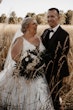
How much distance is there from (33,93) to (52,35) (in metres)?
0.87

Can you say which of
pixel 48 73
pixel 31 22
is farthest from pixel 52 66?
pixel 31 22

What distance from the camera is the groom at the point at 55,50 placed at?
153 inches

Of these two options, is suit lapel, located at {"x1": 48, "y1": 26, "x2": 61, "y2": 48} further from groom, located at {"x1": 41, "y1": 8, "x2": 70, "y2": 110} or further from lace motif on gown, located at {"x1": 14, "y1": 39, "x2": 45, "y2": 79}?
lace motif on gown, located at {"x1": 14, "y1": 39, "x2": 45, "y2": 79}

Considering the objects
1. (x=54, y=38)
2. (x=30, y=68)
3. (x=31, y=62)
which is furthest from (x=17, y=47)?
(x=54, y=38)

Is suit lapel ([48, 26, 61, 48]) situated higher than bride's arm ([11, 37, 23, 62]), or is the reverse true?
suit lapel ([48, 26, 61, 48])

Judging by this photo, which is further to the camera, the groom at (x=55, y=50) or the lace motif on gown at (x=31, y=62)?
the groom at (x=55, y=50)

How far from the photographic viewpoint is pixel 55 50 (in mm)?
3916

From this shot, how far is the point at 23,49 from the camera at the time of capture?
383cm

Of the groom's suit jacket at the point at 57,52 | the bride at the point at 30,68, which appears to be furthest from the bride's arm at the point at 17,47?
the groom's suit jacket at the point at 57,52

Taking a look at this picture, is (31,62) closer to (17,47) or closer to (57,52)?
(17,47)

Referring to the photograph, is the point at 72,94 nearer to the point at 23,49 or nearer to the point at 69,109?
the point at 69,109

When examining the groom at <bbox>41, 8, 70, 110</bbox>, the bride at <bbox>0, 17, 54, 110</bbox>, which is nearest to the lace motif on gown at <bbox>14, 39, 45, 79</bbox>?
the bride at <bbox>0, 17, 54, 110</bbox>

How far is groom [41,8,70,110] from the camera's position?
153 inches

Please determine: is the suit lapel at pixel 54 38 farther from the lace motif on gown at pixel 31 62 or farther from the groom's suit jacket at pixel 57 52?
the lace motif on gown at pixel 31 62
